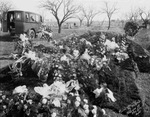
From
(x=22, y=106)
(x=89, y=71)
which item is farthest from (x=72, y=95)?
(x=89, y=71)

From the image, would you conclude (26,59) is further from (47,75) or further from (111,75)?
(111,75)

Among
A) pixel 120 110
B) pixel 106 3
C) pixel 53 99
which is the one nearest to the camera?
pixel 53 99

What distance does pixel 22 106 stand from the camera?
1.28 metres

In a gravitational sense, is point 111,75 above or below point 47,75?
below

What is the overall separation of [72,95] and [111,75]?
1067mm

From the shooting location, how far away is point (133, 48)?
142 inches

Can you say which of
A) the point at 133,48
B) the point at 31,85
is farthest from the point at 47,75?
the point at 133,48

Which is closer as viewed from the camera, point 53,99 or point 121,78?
point 53,99

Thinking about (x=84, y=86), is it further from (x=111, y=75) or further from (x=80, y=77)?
(x=111, y=75)

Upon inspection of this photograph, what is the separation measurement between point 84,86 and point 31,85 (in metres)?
0.47

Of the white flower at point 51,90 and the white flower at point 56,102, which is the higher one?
the white flower at point 51,90

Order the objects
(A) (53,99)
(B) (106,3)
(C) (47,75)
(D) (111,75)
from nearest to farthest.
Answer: (A) (53,99), (C) (47,75), (D) (111,75), (B) (106,3)

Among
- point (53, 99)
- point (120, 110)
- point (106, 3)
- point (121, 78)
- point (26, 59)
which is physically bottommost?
point (120, 110)

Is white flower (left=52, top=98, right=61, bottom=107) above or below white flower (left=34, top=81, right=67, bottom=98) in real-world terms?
below
